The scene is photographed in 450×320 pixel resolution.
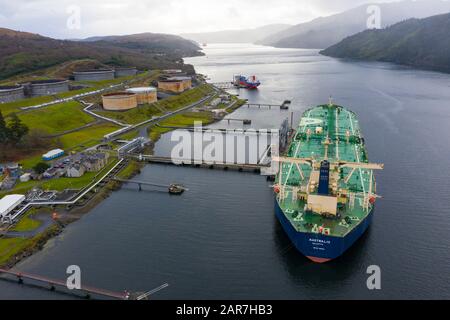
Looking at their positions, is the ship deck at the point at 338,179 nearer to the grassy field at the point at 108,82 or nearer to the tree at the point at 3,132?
the tree at the point at 3,132

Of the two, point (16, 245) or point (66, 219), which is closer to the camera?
point (16, 245)

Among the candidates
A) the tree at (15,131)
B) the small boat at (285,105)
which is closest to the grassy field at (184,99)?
the small boat at (285,105)

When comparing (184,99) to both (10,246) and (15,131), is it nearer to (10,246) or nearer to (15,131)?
(15,131)

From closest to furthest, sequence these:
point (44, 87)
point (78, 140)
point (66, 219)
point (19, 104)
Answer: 1. point (66, 219)
2. point (78, 140)
3. point (19, 104)
4. point (44, 87)

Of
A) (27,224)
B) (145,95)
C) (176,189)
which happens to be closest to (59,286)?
(27,224)

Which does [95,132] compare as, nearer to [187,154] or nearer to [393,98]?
[187,154]

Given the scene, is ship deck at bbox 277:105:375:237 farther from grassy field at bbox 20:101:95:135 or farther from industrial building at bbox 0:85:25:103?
industrial building at bbox 0:85:25:103

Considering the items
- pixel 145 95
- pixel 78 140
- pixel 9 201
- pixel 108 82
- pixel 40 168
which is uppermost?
pixel 108 82
